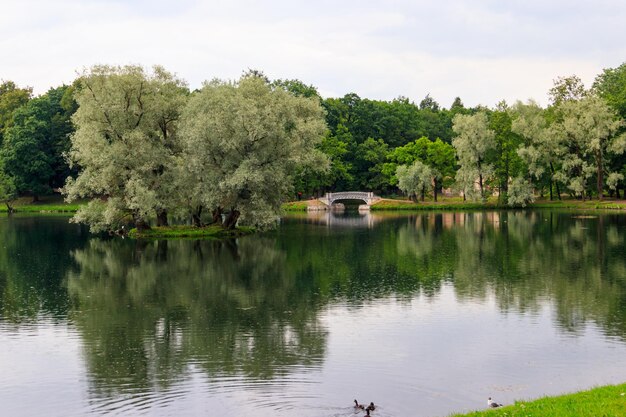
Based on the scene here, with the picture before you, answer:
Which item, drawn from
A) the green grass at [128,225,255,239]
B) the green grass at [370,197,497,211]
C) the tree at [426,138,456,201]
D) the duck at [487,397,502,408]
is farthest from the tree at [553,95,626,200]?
the duck at [487,397,502,408]

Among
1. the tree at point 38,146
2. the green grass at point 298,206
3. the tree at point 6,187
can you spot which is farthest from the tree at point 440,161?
the tree at point 6,187

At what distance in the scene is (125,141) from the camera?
58.5 meters

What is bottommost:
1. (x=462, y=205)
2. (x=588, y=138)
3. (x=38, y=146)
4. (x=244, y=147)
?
(x=462, y=205)

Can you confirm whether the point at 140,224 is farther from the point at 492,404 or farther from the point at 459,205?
the point at 459,205

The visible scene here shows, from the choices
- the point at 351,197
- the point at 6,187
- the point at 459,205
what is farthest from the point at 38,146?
the point at 459,205

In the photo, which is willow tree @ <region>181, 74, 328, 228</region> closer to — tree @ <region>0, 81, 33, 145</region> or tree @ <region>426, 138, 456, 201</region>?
tree @ <region>426, 138, 456, 201</region>

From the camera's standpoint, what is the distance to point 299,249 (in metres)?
50.9

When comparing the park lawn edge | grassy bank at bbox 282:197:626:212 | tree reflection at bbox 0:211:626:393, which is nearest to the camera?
tree reflection at bbox 0:211:626:393

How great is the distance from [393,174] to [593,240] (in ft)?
219

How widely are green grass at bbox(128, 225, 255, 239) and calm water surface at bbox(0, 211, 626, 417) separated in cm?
1010

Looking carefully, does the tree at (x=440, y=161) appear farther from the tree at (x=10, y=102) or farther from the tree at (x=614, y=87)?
the tree at (x=10, y=102)

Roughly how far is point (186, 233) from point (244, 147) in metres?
9.21

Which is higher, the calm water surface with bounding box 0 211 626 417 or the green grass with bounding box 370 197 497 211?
the green grass with bounding box 370 197 497 211

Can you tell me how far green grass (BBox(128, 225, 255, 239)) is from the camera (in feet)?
197
